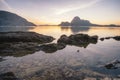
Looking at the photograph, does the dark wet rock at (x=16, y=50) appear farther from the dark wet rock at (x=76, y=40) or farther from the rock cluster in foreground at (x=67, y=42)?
the dark wet rock at (x=76, y=40)

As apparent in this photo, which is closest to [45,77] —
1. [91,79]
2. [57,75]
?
[57,75]

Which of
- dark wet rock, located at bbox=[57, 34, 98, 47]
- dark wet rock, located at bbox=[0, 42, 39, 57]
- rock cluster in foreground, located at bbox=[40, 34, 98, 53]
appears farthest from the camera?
dark wet rock, located at bbox=[57, 34, 98, 47]

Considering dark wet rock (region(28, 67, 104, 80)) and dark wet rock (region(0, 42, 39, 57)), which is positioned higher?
dark wet rock (region(0, 42, 39, 57))

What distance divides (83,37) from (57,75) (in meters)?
36.4

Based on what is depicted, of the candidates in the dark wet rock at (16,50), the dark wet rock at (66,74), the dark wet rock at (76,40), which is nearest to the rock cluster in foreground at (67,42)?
the dark wet rock at (76,40)

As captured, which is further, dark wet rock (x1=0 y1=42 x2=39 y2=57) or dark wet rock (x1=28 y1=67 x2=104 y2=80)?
dark wet rock (x1=0 y1=42 x2=39 y2=57)

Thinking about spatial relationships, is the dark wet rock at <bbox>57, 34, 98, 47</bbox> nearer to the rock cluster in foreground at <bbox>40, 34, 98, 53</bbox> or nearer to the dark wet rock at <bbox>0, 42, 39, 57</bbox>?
the rock cluster in foreground at <bbox>40, 34, 98, 53</bbox>

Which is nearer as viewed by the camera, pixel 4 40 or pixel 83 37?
pixel 4 40

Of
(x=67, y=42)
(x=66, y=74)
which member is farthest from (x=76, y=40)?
(x=66, y=74)

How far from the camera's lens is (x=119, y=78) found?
16.0 metres

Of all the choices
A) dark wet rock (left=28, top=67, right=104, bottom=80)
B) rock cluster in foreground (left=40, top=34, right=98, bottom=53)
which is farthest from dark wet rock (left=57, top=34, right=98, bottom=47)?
dark wet rock (left=28, top=67, right=104, bottom=80)

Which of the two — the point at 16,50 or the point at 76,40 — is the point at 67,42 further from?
the point at 16,50

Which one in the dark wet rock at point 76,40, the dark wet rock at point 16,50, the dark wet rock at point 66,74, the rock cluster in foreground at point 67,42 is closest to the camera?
the dark wet rock at point 66,74

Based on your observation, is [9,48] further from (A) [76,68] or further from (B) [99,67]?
(B) [99,67]
